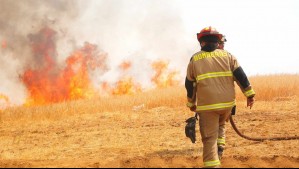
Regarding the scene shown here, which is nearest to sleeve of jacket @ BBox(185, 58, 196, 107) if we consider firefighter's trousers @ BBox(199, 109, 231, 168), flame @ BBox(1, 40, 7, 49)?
firefighter's trousers @ BBox(199, 109, 231, 168)

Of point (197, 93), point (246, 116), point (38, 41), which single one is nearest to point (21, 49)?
point (38, 41)

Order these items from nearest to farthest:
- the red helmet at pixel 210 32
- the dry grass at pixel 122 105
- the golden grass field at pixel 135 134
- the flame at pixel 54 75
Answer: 1. the red helmet at pixel 210 32
2. the golden grass field at pixel 135 134
3. the dry grass at pixel 122 105
4. the flame at pixel 54 75

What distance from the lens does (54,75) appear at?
26953 mm

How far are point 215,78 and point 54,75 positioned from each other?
2301cm

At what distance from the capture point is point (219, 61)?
527cm

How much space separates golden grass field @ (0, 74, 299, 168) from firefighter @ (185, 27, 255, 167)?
0.98 meters

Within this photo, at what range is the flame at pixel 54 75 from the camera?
25.1 m

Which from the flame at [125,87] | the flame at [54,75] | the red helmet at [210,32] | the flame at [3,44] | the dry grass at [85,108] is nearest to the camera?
the red helmet at [210,32]

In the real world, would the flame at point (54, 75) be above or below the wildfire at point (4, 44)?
below

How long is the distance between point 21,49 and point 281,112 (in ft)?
71.1

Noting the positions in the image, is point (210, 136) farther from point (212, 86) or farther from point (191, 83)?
point (191, 83)

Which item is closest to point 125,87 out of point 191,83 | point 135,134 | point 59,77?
point 59,77

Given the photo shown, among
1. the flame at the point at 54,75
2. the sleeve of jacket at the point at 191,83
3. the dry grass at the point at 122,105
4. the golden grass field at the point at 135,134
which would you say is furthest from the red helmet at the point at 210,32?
the flame at the point at 54,75

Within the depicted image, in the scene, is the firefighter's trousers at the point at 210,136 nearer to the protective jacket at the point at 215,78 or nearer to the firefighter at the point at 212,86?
the firefighter at the point at 212,86
